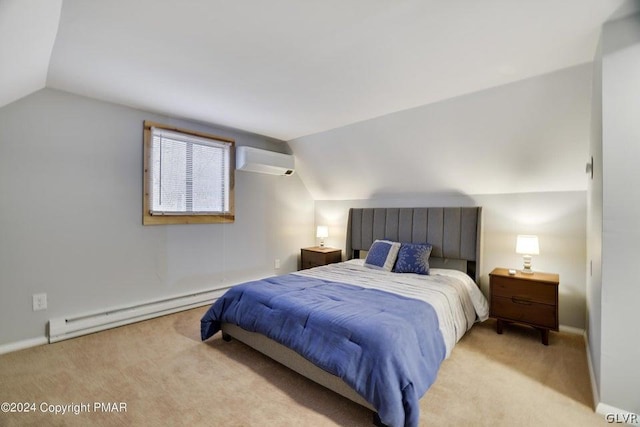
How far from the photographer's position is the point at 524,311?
2703 millimetres

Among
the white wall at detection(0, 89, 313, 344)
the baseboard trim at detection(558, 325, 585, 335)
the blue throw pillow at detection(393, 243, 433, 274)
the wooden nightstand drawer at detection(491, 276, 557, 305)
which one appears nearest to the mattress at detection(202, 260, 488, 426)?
the blue throw pillow at detection(393, 243, 433, 274)

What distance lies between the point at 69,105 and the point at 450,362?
13.3 feet

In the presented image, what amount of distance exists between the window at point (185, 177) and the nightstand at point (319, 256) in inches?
52.6

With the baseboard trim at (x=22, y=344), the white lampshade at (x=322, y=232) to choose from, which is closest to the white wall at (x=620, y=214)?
the white lampshade at (x=322, y=232)

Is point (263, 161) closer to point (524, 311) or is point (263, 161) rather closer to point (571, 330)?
point (524, 311)

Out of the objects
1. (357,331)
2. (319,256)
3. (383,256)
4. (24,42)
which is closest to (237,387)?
(357,331)

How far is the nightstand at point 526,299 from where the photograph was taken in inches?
102

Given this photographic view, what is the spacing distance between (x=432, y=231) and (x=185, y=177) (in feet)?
10.2

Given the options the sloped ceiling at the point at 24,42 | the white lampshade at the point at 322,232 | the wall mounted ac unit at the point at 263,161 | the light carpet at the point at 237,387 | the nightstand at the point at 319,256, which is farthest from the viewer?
the white lampshade at the point at 322,232

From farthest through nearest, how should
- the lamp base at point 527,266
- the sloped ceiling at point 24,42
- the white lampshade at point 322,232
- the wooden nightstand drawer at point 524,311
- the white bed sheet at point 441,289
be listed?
the white lampshade at point 322,232, the lamp base at point 527,266, the wooden nightstand drawer at point 524,311, the white bed sheet at point 441,289, the sloped ceiling at point 24,42

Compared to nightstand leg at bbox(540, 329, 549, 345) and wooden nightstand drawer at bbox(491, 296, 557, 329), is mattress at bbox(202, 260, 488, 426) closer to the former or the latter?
wooden nightstand drawer at bbox(491, 296, 557, 329)

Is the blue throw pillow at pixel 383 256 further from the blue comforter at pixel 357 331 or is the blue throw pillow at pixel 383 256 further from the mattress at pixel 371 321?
the blue comforter at pixel 357 331

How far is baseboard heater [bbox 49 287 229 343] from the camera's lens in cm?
263

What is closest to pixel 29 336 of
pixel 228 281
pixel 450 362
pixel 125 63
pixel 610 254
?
pixel 228 281
